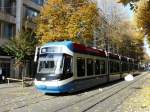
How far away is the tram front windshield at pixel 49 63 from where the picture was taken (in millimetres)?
21891

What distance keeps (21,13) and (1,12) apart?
4925 millimetres

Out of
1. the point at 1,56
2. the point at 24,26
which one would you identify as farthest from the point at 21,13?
the point at 1,56

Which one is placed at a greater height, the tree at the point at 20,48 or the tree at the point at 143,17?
the tree at the point at 143,17

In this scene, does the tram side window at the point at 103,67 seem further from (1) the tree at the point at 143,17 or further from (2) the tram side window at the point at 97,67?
(1) the tree at the point at 143,17

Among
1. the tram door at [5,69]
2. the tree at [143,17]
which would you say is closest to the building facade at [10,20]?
the tram door at [5,69]

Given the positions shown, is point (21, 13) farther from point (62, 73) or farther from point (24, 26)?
point (62, 73)

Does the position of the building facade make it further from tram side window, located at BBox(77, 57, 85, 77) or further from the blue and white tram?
the blue and white tram

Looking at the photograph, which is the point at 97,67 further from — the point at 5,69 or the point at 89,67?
the point at 5,69

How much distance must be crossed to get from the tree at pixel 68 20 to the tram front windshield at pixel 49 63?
1914cm

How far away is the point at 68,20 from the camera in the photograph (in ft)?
142

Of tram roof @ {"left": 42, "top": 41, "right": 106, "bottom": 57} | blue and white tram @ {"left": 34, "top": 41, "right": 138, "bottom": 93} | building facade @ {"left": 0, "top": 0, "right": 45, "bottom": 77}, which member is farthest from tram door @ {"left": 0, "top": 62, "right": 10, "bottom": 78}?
blue and white tram @ {"left": 34, "top": 41, "right": 138, "bottom": 93}

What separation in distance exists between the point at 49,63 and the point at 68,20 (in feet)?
70.6

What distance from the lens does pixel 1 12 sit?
44.5 meters

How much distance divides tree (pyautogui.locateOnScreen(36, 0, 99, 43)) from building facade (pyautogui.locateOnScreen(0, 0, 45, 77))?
419cm
